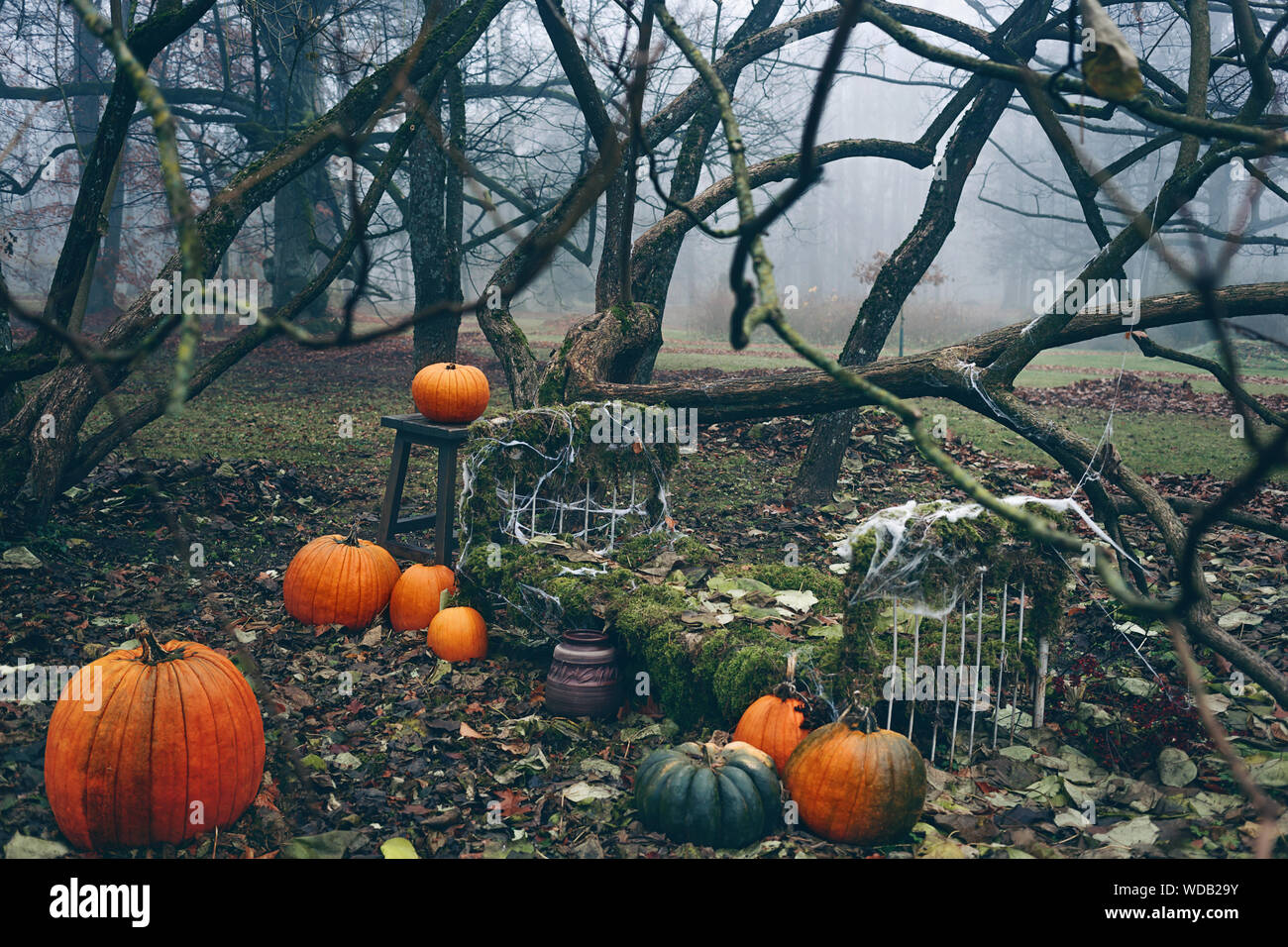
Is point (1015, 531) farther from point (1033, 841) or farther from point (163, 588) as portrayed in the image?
point (163, 588)

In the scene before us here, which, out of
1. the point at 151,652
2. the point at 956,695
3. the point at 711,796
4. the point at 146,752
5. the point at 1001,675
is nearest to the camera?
the point at 146,752

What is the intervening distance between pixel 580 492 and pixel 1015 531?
11.1 feet

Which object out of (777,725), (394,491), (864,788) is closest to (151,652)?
(777,725)

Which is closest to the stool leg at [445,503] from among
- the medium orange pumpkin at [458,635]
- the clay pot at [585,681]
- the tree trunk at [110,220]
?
the medium orange pumpkin at [458,635]

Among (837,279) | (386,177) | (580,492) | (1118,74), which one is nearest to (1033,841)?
(1118,74)

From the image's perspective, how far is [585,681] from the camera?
16.9 ft

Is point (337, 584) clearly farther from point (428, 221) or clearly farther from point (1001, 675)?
point (428, 221)

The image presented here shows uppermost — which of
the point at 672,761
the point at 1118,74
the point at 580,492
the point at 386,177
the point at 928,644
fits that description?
the point at 386,177

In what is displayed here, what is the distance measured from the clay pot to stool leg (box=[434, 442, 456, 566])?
2092 millimetres

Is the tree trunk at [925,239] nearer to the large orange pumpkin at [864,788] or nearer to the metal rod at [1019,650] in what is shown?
the metal rod at [1019,650]

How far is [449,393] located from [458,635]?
221 centimetres

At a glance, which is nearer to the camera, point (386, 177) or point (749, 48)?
point (386, 177)

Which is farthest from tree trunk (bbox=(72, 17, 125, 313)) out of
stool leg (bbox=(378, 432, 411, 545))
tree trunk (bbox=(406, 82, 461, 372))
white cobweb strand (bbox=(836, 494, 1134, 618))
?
white cobweb strand (bbox=(836, 494, 1134, 618))

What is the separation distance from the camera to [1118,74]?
183 cm
